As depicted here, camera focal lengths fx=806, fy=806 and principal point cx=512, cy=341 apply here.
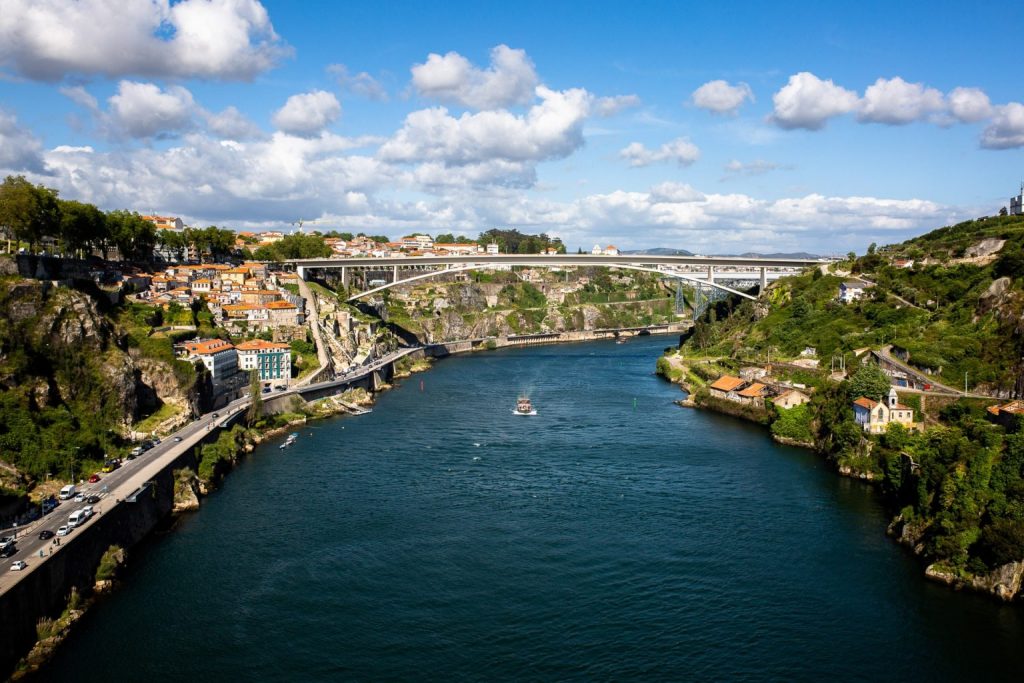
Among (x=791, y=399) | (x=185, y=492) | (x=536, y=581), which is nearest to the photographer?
(x=536, y=581)

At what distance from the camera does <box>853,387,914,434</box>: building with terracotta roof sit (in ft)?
98.6

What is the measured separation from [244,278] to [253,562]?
40233 millimetres

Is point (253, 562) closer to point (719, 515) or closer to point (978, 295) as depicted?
point (719, 515)

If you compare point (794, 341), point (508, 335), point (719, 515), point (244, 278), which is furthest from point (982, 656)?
point (508, 335)

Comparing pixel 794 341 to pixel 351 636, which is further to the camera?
pixel 794 341

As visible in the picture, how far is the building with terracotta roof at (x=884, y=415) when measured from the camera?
30062mm

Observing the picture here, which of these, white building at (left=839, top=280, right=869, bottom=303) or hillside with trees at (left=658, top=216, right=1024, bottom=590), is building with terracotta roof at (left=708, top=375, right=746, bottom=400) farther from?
white building at (left=839, top=280, right=869, bottom=303)

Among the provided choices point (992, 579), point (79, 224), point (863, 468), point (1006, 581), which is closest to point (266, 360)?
point (79, 224)

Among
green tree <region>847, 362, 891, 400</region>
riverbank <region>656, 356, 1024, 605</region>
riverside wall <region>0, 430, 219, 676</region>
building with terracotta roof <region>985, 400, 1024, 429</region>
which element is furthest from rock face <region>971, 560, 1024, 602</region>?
riverside wall <region>0, 430, 219, 676</region>

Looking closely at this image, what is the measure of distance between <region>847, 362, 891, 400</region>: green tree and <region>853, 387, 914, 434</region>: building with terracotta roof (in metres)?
0.62

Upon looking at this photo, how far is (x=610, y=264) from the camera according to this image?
64438 mm

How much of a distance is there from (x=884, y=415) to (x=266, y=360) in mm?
30496

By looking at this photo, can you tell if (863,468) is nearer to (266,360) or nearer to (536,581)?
(536,581)

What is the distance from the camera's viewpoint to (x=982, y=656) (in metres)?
16.7
